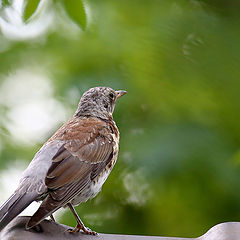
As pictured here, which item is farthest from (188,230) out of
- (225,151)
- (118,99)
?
(118,99)

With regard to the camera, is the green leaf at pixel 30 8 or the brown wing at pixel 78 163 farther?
the brown wing at pixel 78 163

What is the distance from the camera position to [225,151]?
584 centimetres

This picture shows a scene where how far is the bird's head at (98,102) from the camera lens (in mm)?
5664

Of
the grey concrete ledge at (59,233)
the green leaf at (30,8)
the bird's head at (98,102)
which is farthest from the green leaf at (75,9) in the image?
the bird's head at (98,102)

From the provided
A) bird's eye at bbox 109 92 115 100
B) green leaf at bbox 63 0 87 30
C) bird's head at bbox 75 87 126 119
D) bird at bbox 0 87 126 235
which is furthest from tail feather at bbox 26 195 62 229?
bird's eye at bbox 109 92 115 100

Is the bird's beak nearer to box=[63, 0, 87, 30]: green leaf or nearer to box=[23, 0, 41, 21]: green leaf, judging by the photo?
box=[63, 0, 87, 30]: green leaf

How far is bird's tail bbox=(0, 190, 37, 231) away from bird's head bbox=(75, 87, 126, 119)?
1.36 metres

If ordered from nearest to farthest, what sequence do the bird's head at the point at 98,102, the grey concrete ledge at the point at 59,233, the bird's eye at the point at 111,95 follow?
the grey concrete ledge at the point at 59,233, the bird's head at the point at 98,102, the bird's eye at the point at 111,95

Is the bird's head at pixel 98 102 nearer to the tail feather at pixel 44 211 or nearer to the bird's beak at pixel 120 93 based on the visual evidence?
the bird's beak at pixel 120 93

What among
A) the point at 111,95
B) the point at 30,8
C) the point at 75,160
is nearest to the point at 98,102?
the point at 111,95

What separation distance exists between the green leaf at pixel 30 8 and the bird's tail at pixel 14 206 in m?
1.10

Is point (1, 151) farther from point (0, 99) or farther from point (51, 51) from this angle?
point (51, 51)

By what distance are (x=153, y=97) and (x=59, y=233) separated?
2084 mm

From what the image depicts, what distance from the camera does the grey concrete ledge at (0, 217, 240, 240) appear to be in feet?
12.8
